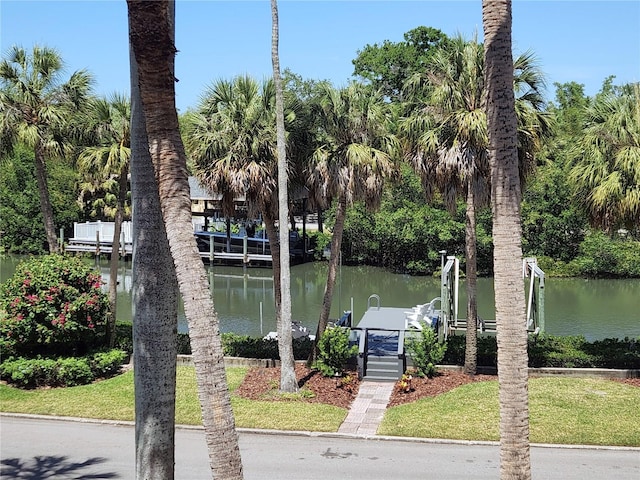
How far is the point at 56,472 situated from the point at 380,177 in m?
9.29

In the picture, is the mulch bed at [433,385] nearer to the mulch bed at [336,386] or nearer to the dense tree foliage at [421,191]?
the mulch bed at [336,386]

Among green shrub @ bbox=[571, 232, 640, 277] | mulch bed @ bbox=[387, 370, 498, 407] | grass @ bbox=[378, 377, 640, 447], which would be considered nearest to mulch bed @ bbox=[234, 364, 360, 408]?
mulch bed @ bbox=[387, 370, 498, 407]

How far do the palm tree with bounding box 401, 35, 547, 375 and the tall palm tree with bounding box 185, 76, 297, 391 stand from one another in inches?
129

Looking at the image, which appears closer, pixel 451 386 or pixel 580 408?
pixel 580 408

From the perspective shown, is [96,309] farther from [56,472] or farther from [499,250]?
[499,250]

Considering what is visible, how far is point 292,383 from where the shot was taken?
55.0 feet

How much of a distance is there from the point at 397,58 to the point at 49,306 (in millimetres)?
52174

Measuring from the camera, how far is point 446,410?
15422 millimetres

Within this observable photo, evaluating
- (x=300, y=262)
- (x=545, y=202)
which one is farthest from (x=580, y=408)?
(x=300, y=262)

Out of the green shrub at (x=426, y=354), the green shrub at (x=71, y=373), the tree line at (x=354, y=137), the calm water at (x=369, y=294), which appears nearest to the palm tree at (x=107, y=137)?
the tree line at (x=354, y=137)

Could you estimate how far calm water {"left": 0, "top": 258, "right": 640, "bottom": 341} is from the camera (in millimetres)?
29906

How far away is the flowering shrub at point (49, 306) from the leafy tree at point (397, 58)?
4925cm

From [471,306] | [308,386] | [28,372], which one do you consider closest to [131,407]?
[28,372]

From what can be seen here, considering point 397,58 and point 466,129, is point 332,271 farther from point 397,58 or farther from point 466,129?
point 397,58
